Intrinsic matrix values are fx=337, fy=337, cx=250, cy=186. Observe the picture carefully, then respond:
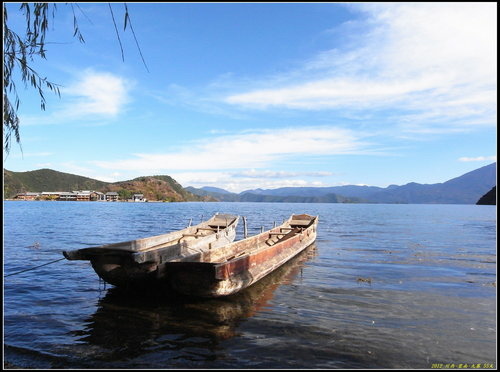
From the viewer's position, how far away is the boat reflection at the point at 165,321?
780cm

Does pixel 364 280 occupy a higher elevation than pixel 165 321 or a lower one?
lower

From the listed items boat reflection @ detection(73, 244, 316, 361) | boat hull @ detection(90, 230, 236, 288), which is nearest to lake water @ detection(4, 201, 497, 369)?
boat reflection @ detection(73, 244, 316, 361)

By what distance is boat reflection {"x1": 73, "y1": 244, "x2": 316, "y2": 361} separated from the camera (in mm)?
7805

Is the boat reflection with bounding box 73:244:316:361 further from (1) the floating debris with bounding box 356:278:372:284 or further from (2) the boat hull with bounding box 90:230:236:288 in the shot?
(1) the floating debris with bounding box 356:278:372:284

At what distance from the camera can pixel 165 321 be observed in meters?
9.28

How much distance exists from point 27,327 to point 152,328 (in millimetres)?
3276

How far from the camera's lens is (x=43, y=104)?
679 centimetres

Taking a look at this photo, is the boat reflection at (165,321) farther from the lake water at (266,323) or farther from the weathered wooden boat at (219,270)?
the weathered wooden boat at (219,270)

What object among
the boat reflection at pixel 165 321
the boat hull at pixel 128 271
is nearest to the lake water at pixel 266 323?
the boat reflection at pixel 165 321

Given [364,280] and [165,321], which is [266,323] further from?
[364,280]

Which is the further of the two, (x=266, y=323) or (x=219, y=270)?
(x=219, y=270)

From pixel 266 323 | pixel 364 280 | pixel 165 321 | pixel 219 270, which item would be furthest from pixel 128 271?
pixel 364 280

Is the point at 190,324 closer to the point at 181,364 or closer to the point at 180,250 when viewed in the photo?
the point at 181,364

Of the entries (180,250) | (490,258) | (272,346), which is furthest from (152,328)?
(490,258)
